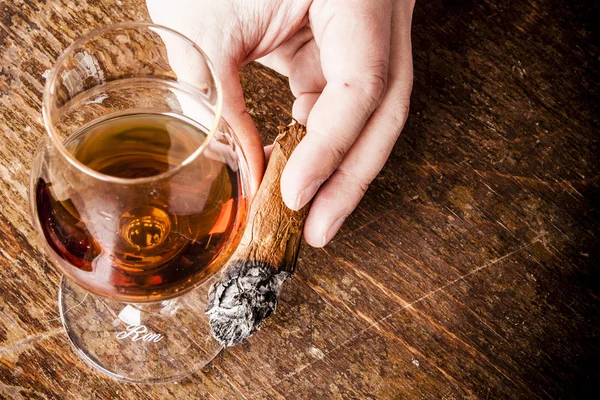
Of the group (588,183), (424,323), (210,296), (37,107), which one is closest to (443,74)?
(588,183)

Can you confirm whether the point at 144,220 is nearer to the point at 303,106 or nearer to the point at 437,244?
the point at 303,106

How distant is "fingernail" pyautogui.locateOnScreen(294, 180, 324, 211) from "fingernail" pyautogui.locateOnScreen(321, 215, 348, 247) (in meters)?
0.08

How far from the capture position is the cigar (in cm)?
85

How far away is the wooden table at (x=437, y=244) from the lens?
958mm

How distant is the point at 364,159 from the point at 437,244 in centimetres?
23

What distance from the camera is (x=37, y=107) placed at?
99 cm

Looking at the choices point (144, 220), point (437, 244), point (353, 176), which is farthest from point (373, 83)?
point (144, 220)

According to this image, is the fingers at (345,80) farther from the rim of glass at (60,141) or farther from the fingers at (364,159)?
the rim of glass at (60,141)

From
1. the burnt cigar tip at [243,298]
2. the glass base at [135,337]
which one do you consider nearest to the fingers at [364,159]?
the burnt cigar tip at [243,298]

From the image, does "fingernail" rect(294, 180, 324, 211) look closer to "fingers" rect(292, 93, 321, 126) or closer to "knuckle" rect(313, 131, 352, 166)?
"knuckle" rect(313, 131, 352, 166)

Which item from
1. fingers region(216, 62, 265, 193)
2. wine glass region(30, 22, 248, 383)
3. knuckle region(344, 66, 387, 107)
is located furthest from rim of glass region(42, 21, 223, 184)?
knuckle region(344, 66, 387, 107)

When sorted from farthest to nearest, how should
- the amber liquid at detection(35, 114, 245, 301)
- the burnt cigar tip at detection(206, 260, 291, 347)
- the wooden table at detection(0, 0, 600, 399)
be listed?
1. the wooden table at detection(0, 0, 600, 399)
2. the burnt cigar tip at detection(206, 260, 291, 347)
3. the amber liquid at detection(35, 114, 245, 301)

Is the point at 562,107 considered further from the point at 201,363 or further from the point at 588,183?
the point at 201,363

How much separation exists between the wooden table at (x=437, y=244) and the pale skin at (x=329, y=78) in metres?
0.10
